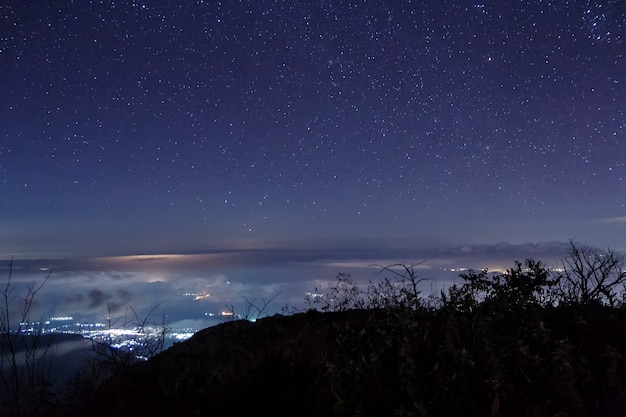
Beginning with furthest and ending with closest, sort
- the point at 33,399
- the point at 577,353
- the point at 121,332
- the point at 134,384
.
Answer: the point at 121,332, the point at 33,399, the point at 134,384, the point at 577,353

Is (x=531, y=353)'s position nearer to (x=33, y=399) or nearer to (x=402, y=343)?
(x=402, y=343)

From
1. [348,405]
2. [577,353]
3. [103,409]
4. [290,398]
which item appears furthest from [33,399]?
[577,353]

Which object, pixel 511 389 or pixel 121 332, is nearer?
pixel 511 389
